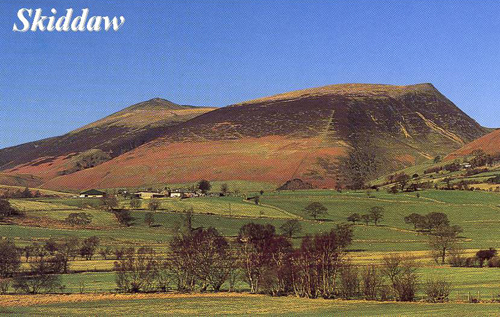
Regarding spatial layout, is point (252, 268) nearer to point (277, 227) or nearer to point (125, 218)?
point (277, 227)

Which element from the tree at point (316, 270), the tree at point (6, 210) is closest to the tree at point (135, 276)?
the tree at point (316, 270)

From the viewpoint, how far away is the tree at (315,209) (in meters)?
166

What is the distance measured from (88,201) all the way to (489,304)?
145 meters

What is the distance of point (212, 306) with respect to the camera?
6178 cm

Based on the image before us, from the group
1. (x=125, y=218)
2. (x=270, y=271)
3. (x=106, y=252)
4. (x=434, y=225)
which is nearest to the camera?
(x=270, y=271)

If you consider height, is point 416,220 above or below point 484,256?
above

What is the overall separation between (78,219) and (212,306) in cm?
9299

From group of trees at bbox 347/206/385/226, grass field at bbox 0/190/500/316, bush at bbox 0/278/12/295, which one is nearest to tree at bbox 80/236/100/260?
grass field at bbox 0/190/500/316

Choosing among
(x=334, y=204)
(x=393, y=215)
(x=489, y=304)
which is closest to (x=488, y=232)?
(x=393, y=215)

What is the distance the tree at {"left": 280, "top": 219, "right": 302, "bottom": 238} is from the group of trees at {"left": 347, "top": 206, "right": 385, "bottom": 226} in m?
21.5

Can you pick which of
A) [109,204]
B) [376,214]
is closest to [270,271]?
[376,214]

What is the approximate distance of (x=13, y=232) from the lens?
5098 inches

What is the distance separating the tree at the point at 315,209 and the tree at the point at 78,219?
5482 centimetres

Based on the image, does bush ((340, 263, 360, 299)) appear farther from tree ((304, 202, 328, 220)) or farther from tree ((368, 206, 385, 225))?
tree ((304, 202, 328, 220))
